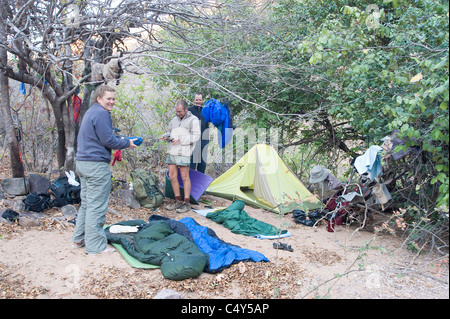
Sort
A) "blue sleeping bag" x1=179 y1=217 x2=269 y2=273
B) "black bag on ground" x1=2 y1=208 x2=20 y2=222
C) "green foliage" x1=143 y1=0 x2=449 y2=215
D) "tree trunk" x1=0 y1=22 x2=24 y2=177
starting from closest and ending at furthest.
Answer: "green foliage" x1=143 y1=0 x2=449 y2=215, "blue sleeping bag" x1=179 y1=217 x2=269 y2=273, "black bag on ground" x1=2 y1=208 x2=20 y2=222, "tree trunk" x1=0 y1=22 x2=24 y2=177

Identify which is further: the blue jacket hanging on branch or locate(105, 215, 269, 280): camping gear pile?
the blue jacket hanging on branch

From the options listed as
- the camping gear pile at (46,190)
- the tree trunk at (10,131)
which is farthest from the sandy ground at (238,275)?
the tree trunk at (10,131)

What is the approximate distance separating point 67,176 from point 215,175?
3.47 m

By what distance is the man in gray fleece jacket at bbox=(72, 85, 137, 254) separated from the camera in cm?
357

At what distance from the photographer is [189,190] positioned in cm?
543

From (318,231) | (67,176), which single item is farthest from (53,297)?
(318,231)

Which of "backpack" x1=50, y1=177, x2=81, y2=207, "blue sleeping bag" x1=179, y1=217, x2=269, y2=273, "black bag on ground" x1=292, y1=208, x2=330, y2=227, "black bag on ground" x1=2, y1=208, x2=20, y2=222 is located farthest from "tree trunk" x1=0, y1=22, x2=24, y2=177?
"black bag on ground" x1=292, y1=208, x2=330, y2=227

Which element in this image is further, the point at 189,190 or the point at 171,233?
the point at 189,190

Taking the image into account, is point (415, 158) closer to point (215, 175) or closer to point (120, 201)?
point (120, 201)

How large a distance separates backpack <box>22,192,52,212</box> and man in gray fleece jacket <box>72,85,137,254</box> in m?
1.31

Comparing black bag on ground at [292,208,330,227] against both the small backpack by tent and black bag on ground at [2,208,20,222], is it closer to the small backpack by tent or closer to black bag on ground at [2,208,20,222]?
the small backpack by tent

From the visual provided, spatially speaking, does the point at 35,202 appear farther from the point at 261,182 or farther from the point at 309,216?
the point at 309,216

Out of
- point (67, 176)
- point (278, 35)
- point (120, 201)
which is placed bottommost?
point (120, 201)

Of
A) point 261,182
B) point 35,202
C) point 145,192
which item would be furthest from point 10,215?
point 261,182
